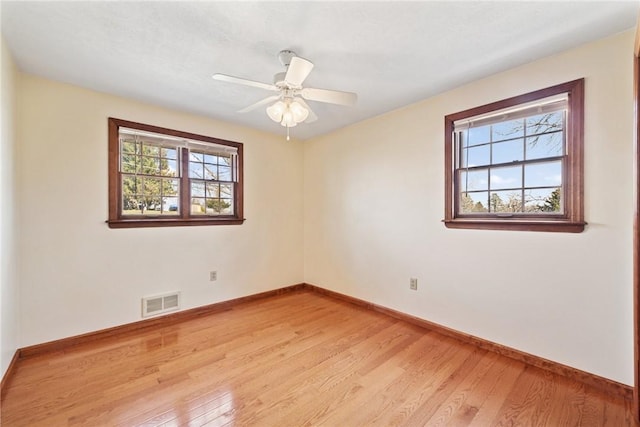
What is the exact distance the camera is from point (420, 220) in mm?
2951

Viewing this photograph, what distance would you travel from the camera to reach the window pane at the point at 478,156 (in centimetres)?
253

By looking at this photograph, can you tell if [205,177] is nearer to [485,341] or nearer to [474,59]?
[474,59]

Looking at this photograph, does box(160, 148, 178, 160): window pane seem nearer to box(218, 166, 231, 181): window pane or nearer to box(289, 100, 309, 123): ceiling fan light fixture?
box(218, 166, 231, 181): window pane

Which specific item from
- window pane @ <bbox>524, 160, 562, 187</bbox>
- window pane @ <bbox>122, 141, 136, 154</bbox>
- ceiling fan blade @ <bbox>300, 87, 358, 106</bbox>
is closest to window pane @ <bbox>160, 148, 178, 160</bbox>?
window pane @ <bbox>122, 141, 136, 154</bbox>

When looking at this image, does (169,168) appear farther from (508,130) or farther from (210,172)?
A: (508,130)

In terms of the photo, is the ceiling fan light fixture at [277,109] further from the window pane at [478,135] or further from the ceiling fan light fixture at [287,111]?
the window pane at [478,135]

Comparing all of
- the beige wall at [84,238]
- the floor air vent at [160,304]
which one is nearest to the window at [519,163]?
the beige wall at [84,238]

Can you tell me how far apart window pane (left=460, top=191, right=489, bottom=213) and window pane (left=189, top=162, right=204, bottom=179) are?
3.00 m

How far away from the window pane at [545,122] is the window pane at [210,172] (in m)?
3.36

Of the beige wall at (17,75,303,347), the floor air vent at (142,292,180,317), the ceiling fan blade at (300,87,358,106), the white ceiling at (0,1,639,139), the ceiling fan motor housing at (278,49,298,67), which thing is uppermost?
the white ceiling at (0,1,639,139)

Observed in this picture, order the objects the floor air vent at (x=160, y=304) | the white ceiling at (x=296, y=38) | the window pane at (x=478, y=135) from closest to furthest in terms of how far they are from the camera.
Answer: the white ceiling at (x=296, y=38), the window pane at (x=478, y=135), the floor air vent at (x=160, y=304)

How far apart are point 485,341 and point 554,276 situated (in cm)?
82

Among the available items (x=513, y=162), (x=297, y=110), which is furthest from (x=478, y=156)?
(x=297, y=110)

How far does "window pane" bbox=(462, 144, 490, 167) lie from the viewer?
8.29 feet
